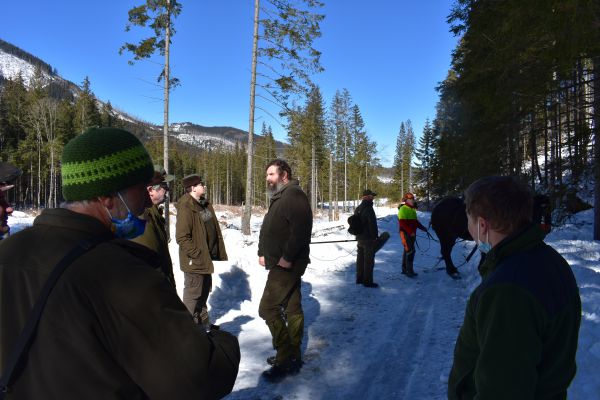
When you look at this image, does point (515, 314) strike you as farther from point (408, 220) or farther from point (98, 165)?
point (408, 220)

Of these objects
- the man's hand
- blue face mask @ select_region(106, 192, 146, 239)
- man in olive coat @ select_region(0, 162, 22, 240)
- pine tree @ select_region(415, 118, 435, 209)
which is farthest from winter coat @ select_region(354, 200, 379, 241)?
pine tree @ select_region(415, 118, 435, 209)

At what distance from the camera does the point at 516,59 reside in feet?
28.0

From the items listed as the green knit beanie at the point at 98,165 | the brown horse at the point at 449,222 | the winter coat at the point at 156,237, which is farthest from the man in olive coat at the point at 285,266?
the brown horse at the point at 449,222

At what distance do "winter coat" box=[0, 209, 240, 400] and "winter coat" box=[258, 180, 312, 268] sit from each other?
3177 mm

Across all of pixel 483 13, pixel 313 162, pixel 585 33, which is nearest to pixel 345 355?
pixel 585 33

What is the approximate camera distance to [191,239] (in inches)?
214

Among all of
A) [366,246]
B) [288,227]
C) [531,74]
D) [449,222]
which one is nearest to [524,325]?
[288,227]

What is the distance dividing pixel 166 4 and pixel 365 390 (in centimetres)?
1662

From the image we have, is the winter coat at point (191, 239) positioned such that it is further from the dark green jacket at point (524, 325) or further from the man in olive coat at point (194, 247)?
the dark green jacket at point (524, 325)

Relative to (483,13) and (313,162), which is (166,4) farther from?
(313,162)

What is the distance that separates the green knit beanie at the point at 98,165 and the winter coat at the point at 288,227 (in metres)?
3.05

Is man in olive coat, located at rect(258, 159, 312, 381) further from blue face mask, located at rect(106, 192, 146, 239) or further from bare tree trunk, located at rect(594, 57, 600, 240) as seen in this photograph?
bare tree trunk, located at rect(594, 57, 600, 240)

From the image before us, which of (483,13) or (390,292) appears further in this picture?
(483,13)

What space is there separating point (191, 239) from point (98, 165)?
418 cm
